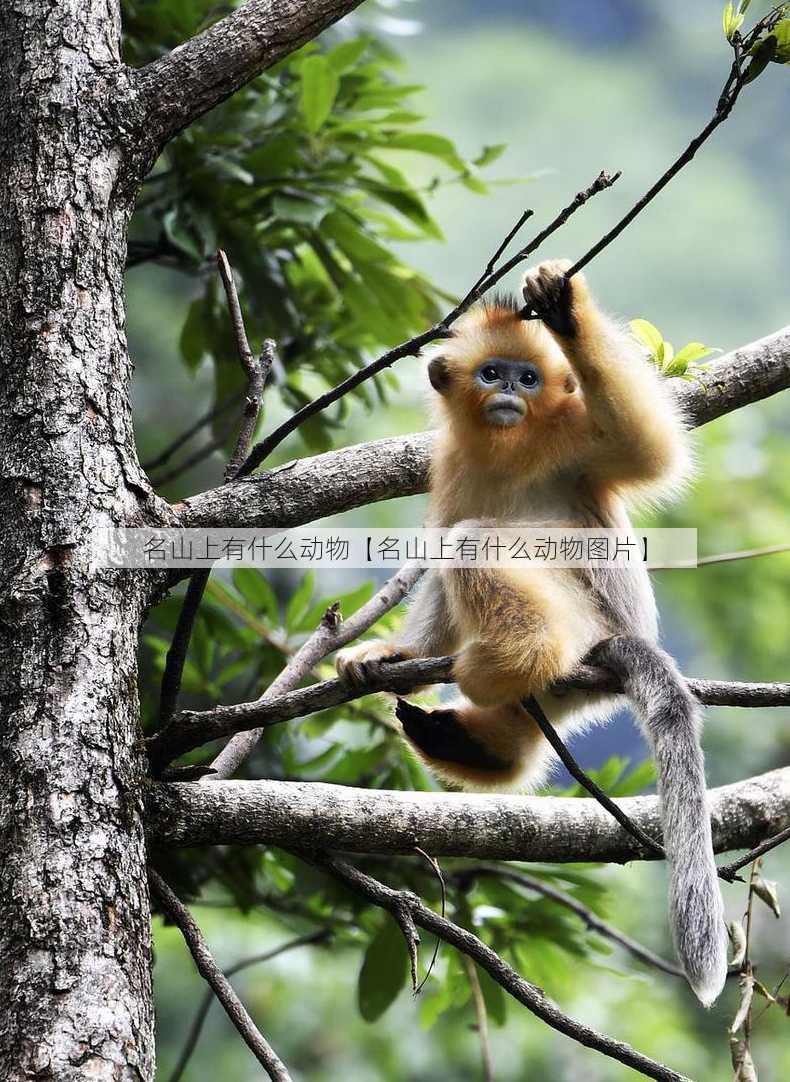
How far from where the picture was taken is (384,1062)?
4.93 m

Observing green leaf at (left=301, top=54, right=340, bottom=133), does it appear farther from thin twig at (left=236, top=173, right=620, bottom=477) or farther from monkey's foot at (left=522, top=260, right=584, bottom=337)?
thin twig at (left=236, top=173, right=620, bottom=477)

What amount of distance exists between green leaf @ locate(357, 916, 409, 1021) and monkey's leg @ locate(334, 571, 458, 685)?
0.59 meters

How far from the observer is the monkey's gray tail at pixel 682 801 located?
59.2 inches

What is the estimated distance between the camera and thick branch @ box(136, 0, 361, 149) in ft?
5.59

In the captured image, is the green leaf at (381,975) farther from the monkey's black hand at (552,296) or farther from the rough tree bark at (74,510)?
the monkey's black hand at (552,296)

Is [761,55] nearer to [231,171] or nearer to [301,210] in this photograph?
[301,210]

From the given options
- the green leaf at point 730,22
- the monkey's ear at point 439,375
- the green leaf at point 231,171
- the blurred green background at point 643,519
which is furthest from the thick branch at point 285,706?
the green leaf at point 231,171

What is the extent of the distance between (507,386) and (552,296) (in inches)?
14.8

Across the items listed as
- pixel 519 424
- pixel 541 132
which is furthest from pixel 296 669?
pixel 541 132

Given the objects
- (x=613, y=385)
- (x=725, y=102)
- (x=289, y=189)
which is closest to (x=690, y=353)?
(x=613, y=385)

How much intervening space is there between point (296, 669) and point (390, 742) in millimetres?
773

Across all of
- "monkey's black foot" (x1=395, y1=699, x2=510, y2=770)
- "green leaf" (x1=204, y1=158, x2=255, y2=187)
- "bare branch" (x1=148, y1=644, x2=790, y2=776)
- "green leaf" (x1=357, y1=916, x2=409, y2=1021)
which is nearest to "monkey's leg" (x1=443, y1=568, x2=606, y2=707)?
"monkey's black foot" (x1=395, y1=699, x2=510, y2=770)

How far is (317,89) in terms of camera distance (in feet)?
8.29

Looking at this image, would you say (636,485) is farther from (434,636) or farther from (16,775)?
(16,775)
